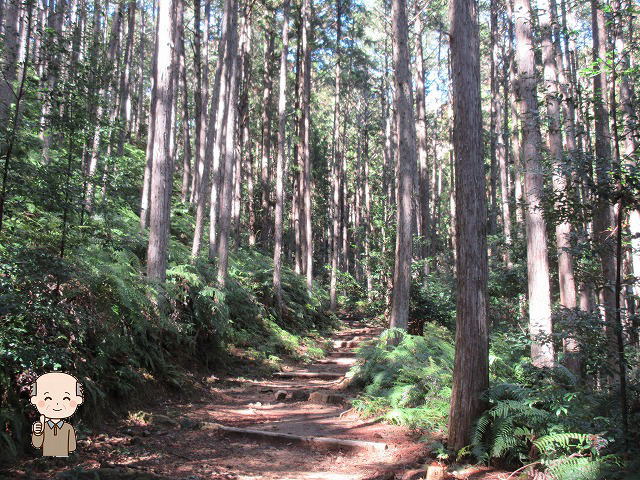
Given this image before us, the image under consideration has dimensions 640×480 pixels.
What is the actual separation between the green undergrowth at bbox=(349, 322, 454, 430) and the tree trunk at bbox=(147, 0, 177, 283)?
15.1 ft

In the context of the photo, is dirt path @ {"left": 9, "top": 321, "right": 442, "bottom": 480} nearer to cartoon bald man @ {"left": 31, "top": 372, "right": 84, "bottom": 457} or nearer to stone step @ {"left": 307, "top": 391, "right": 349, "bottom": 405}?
stone step @ {"left": 307, "top": 391, "right": 349, "bottom": 405}

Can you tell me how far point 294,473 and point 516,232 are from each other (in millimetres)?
15337

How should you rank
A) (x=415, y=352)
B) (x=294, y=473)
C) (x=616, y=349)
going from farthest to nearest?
(x=415, y=352) < (x=294, y=473) < (x=616, y=349)

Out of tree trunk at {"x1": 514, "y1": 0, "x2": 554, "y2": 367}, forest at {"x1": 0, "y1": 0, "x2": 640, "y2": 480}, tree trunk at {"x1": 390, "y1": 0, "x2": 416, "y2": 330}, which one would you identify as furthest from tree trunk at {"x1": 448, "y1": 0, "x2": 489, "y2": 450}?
tree trunk at {"x1": 390, "y1": 0, "x2": 416, "y2": 330}

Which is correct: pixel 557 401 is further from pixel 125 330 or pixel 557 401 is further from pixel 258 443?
pixel 125 330

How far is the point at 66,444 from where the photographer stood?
13.4 feet

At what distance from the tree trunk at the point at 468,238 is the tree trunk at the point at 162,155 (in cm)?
587

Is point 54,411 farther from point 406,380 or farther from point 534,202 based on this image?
point 534,202

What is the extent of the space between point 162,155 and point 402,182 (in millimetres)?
Answer: 5487

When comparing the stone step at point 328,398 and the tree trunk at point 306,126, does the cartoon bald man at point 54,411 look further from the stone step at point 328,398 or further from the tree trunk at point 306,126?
the tree trunk at point 306,126

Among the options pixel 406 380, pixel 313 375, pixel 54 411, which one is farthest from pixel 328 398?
pixel 54 411

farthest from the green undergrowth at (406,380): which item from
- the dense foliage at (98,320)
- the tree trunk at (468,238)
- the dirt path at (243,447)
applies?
the dense foliage at (98,320)

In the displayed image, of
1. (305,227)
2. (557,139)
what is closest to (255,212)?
(305,227)

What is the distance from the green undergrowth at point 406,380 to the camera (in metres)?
6.37
